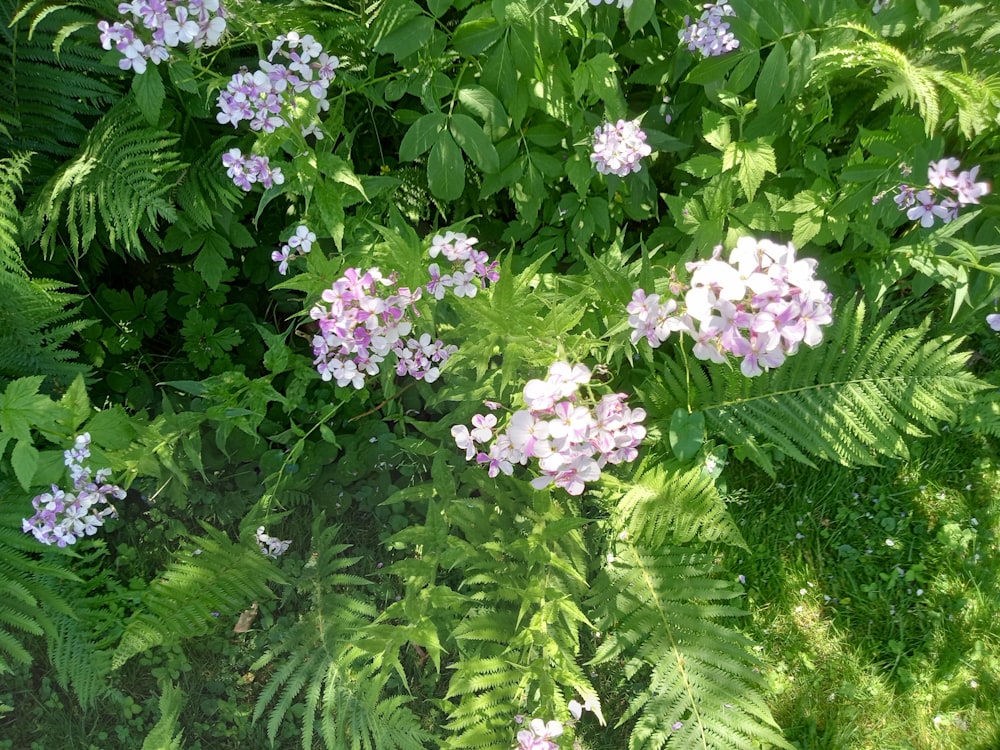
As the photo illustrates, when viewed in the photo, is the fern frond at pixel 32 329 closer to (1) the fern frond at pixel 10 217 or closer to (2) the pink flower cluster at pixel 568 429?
(1) the fern frond at pixel 10 217

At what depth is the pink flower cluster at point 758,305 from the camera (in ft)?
4.33

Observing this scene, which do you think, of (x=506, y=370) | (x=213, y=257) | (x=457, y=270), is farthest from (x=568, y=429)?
(x=213, y=257)

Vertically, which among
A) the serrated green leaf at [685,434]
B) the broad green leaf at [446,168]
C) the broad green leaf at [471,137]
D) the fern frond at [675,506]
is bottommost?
the fern frond at [675,506]

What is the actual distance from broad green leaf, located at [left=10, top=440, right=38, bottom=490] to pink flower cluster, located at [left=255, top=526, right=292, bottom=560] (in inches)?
27.4

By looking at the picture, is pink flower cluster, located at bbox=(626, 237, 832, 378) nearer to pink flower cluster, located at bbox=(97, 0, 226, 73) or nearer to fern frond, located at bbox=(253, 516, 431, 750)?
pink flower cluster, located at bbox=(97, 0, 226, 73)

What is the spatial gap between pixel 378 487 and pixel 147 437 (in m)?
0.85

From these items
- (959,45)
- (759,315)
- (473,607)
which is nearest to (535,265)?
(759,315)

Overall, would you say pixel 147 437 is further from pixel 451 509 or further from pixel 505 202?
pixel 505 202

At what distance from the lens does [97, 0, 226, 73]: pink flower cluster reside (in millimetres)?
1590

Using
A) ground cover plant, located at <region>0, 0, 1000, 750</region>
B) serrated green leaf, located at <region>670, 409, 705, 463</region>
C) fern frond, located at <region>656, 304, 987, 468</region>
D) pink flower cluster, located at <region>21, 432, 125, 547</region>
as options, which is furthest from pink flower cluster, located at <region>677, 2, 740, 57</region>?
pink flower cluster, located at <region>21, 432, 125, 547</region>

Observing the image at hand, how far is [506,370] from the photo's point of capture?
1.67m

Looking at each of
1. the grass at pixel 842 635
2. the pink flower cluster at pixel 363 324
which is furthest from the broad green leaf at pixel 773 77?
the grass at pixel 842 635

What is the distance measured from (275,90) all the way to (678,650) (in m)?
1.91

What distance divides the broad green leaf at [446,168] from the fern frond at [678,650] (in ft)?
4.04
